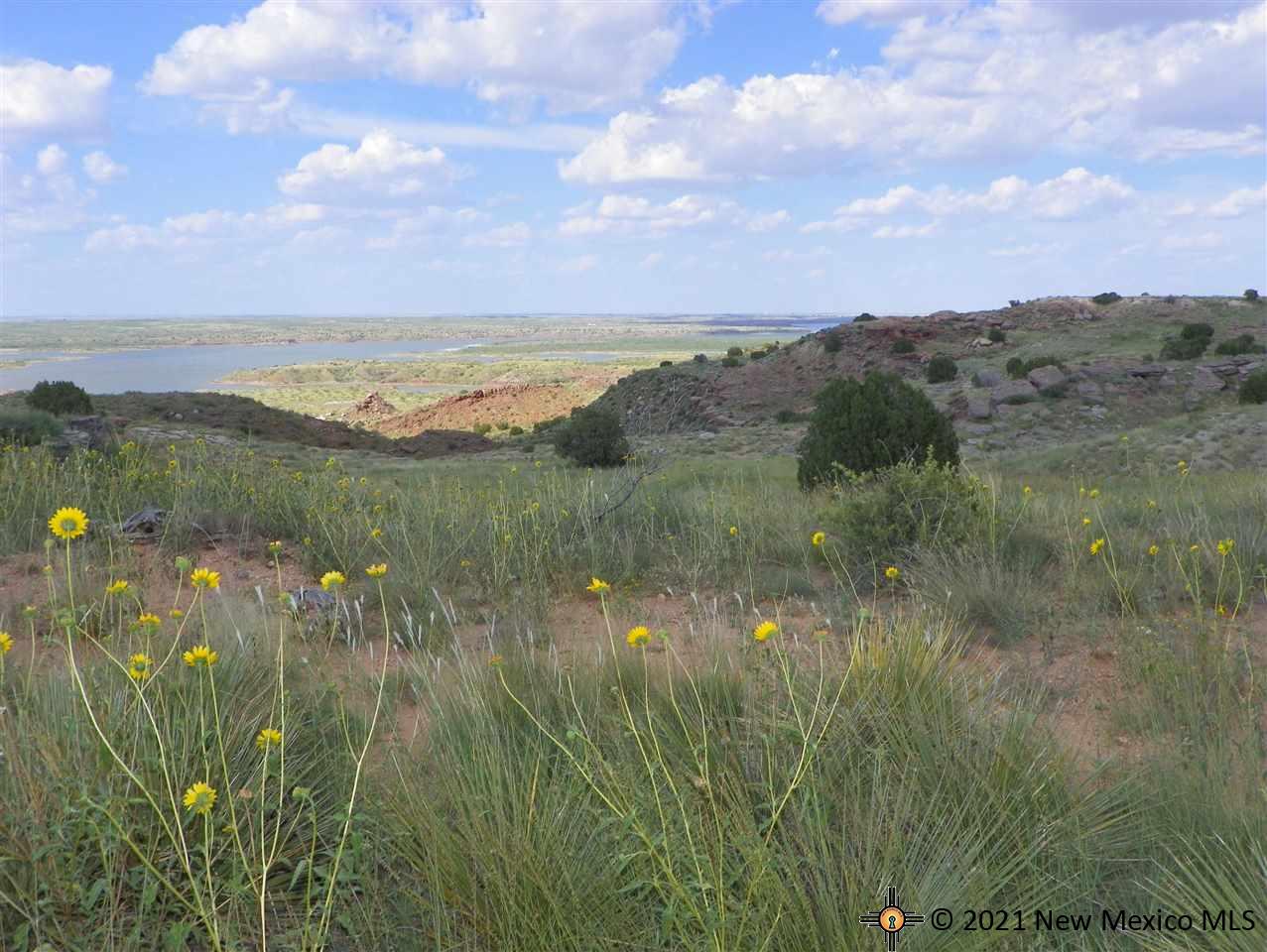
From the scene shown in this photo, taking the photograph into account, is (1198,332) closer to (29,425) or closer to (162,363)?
(29,425)

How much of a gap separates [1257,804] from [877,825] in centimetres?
103

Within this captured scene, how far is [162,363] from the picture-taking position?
339 feet

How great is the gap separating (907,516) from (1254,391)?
20369 millimetres

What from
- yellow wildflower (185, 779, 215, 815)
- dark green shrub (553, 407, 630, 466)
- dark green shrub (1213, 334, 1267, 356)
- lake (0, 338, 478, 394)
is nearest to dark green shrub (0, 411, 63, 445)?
dark green shrub (553, 407, 630, 466)

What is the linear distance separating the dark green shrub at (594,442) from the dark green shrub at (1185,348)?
1761 centimetres

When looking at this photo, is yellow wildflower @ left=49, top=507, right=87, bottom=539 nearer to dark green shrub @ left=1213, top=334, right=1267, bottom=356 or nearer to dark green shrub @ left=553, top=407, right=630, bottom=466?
dark green shrub @ left=553, top=407, right=630, bottom=466

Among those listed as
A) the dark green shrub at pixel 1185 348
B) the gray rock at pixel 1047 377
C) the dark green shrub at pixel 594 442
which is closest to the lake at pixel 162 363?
the dark green shrub at pixel 594 442

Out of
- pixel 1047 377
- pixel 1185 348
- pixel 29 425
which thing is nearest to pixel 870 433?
pixel 29 425

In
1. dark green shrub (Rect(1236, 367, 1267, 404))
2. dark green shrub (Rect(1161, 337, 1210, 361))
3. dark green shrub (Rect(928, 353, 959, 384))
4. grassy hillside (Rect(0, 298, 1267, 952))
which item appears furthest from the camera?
dark green shrub (Rect(928, 353, 959, 384))

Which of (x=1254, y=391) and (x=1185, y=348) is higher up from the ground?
(x=1185, y=348)

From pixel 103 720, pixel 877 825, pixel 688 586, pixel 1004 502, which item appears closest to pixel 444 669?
pixel 103 720

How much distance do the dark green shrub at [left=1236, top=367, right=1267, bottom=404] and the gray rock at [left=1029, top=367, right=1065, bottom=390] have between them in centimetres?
453

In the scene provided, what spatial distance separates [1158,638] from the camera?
3891mm

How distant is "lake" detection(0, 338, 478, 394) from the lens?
68.2 m
